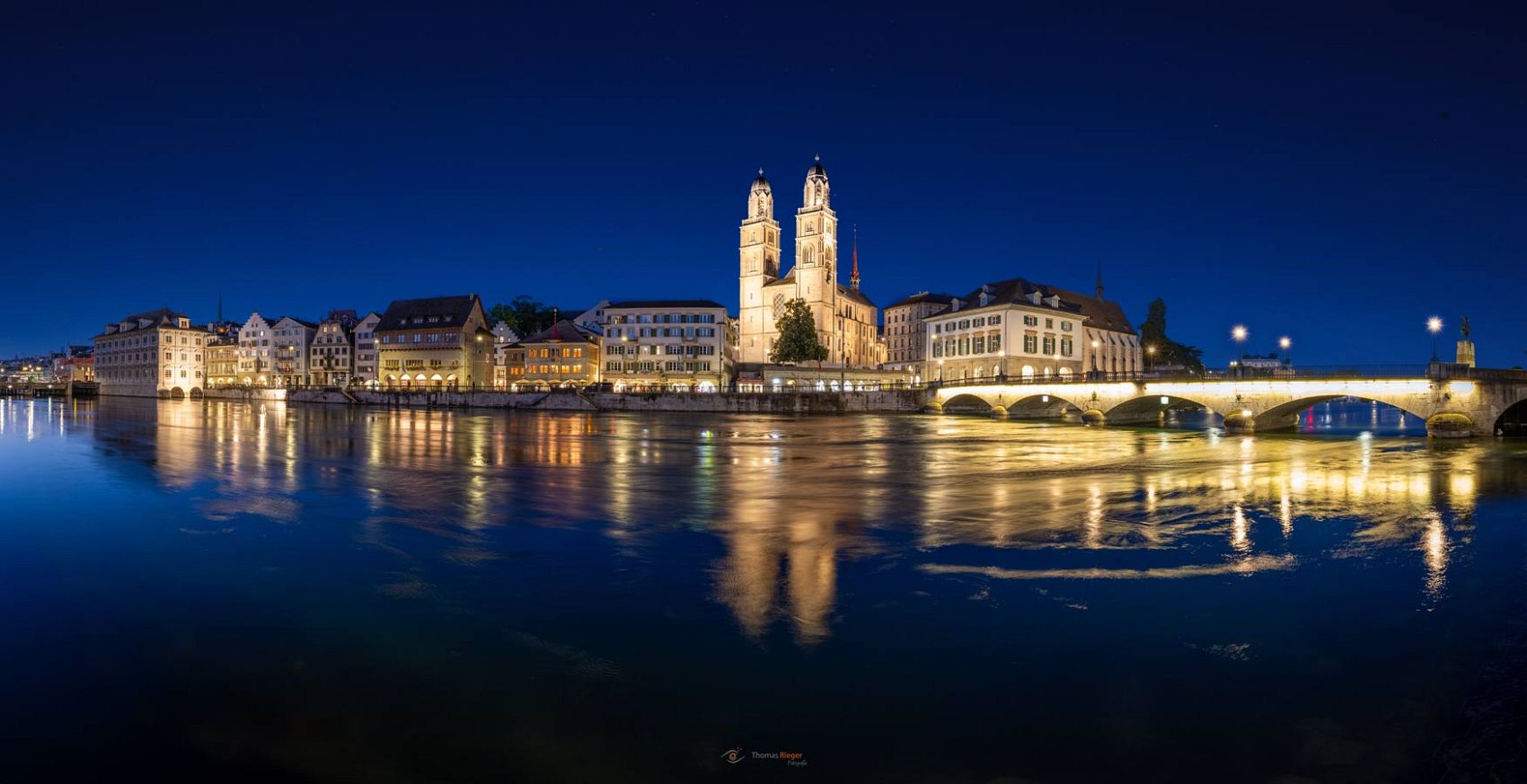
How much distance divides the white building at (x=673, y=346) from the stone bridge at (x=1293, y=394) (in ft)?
130

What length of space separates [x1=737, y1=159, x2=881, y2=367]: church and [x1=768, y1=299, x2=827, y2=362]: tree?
14.9 metres

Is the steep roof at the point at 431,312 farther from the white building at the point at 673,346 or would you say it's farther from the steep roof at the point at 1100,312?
the steep roof at the point at 1100,312

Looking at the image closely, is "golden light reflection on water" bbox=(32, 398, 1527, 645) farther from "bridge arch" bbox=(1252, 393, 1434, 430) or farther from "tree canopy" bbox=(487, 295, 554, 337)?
"tree canopy" bbox=(487, 295, 554, 337)

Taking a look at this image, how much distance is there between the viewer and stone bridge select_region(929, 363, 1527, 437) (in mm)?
42000

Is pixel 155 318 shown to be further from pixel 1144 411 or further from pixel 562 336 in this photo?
pixel 1144 411

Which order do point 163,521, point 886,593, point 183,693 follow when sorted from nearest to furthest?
point 183,693 < point 886,593 < point 163,521

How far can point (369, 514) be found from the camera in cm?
1641

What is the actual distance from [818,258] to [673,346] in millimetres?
30221

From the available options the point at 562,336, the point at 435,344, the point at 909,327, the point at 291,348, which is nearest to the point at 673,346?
the point at 562,336

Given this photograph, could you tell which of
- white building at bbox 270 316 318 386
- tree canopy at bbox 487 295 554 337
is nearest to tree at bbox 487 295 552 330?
tree canopy at bbox 487 295 554 337

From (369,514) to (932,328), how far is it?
89.4 metres

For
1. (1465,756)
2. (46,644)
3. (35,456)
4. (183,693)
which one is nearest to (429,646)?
(183,693)

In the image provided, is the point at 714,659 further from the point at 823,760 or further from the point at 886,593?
the point at 886,593

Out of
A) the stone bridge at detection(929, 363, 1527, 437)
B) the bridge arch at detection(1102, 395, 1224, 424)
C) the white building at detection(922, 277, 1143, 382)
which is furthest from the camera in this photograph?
the white building at detection(922, 277, 1143, 382)
